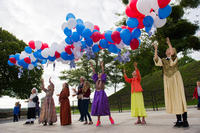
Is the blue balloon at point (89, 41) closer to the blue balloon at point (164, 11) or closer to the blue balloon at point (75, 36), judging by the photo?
the blue balloon at point (75, 36)

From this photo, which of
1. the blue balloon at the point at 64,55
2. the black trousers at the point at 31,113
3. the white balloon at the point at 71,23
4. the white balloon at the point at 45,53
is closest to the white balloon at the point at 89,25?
the white balloon at the point at 71,23

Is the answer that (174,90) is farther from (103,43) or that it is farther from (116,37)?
(103,43)

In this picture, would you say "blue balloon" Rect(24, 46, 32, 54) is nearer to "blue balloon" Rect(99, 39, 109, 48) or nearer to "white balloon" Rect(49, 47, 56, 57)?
"white balloon" Rect(49, 47, 56, 57)

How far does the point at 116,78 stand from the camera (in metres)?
32.5

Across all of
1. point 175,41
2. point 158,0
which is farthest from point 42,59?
point 175,41

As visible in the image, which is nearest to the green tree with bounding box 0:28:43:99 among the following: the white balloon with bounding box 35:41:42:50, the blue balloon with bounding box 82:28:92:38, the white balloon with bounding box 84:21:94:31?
the white balloon with bounding box 35:41:42:50

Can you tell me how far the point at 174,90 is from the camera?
4.58 metres

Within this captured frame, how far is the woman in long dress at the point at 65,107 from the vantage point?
7262 mm

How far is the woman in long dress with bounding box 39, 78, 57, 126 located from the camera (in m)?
7.73

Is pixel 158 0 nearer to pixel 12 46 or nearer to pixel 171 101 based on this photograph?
pixel 171 101

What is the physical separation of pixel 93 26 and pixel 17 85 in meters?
18.3

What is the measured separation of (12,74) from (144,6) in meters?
20.3

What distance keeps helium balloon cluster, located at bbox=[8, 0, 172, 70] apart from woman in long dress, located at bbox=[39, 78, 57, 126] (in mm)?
1438

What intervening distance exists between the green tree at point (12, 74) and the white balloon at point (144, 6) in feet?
58.6
